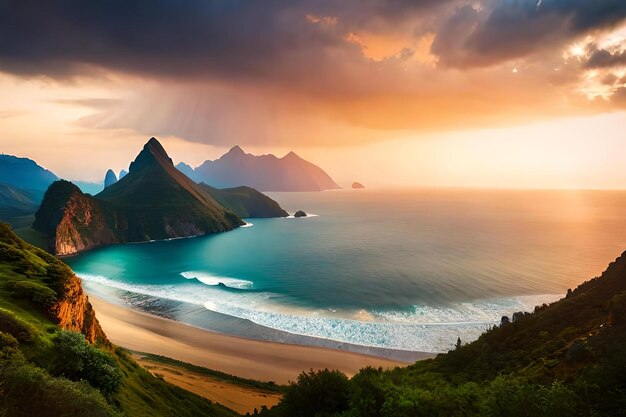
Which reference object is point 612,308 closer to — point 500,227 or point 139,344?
point 139,344

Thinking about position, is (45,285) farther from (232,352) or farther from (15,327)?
(232,352)

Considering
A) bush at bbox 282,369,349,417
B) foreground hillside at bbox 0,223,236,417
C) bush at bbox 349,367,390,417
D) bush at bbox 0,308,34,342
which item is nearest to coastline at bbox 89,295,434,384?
foreground hillside at bbox 0,223,236,417

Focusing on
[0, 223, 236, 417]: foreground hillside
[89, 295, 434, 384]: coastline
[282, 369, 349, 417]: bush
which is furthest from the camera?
[89, 295, 434, 384]: coastline

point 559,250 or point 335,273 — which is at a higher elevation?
point 559,250

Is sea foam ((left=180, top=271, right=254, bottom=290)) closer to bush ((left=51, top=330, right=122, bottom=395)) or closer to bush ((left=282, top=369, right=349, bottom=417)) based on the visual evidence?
bush ((left=282, top=369, right=349, bottom=417))

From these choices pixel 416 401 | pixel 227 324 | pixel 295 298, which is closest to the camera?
pixel 416 401

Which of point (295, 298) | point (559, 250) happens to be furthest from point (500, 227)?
point (295, 298)

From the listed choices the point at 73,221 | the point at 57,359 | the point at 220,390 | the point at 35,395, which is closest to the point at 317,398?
the point at 57,359
